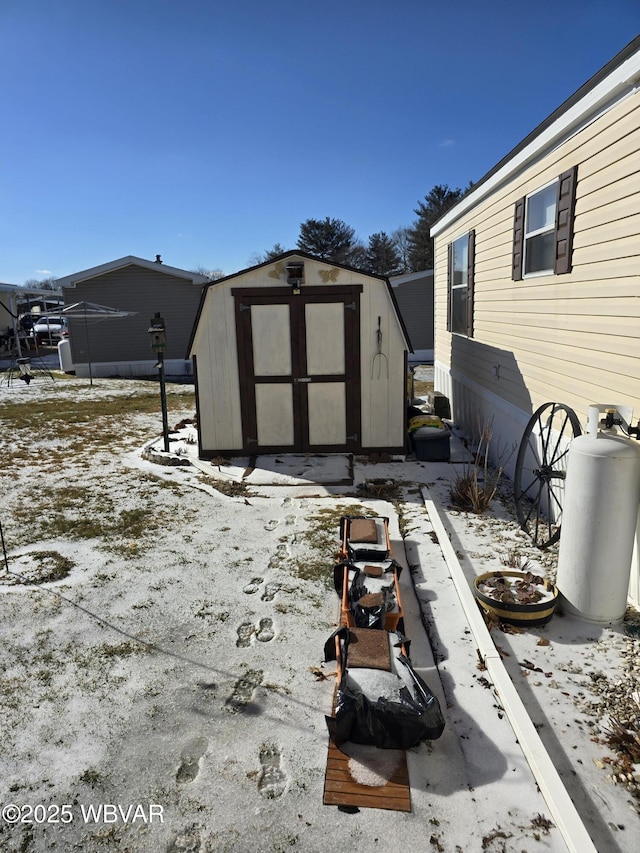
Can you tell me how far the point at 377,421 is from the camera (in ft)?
24.7

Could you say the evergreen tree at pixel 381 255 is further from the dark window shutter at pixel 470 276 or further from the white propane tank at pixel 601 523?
the white propane tank at pixel 601 523

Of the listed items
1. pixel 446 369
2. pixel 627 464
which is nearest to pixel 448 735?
pixel 627 464

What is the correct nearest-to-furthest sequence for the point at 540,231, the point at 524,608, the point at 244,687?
the point at 244,687 < the point at 524,608 < the point at 540,231

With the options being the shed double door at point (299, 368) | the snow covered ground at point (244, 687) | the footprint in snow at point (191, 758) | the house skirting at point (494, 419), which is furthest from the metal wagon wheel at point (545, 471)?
the footprint in snow at point (191, 758)

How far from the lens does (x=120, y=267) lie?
55.8 ft

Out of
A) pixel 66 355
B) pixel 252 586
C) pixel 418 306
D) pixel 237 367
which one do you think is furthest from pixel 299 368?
pixel 418 306

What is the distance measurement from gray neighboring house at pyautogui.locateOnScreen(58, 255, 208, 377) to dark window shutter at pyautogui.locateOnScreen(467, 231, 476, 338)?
34.9ft

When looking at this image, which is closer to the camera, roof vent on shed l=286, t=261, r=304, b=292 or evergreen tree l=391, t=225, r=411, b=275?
roof vent on shed l=286, t=261, r=304, b=292

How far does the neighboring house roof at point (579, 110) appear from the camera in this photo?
367cm

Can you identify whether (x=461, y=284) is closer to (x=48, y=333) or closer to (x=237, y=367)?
(x=237, y=367)

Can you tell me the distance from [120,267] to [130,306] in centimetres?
118

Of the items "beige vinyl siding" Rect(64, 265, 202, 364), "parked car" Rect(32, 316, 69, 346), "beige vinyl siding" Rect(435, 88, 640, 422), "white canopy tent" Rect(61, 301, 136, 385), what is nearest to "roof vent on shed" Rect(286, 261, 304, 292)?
"beige vinyl siding" Rect(435, 88, 640, 422)

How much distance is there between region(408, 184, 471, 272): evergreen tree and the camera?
3625cm

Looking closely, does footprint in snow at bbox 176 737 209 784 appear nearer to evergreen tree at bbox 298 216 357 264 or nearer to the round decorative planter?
the round decorative planter
